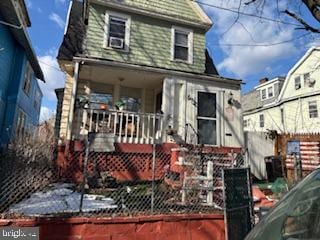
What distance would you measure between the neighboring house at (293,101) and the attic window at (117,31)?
13.4 meters

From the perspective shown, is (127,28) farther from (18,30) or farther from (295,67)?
(295,67)

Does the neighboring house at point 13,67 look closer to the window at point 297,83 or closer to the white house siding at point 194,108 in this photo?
the white house siding at point 194,108

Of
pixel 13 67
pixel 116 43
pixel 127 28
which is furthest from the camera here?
pixel 13 67

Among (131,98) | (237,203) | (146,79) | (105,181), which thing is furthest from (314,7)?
(131,98)

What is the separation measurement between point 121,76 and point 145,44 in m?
1.97

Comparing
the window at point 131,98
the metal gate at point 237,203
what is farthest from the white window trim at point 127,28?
the metal gate at point 237,203

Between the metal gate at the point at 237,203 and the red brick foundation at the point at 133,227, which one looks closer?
the red brick foundation at the point at 133,227

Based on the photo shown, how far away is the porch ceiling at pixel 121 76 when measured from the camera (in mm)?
10242

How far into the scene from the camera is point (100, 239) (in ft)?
13.8

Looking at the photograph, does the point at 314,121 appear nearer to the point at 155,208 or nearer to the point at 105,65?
the point at 105,65

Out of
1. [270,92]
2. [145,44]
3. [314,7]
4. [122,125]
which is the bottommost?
[122,125]

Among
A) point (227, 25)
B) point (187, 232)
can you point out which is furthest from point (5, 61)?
point (187, 232)

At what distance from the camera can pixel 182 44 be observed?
12.5 metres

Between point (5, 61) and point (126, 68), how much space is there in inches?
223
